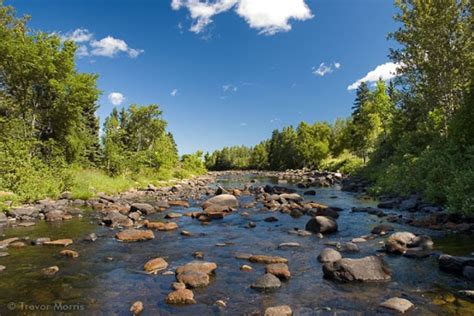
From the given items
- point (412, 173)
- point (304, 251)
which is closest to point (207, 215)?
point (304, 251)

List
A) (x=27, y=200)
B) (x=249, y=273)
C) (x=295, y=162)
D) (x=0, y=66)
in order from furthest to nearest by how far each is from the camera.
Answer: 1. (x=295, y=162)
2. (x=0, y=66)
3. (x=27, y=200)
4. (x=249, y=273)

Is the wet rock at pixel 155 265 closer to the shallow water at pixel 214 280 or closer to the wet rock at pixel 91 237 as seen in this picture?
the shallow water at pixel 214 280

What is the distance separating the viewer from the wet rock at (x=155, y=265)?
10.1m

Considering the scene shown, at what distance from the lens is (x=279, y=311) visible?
276 inches

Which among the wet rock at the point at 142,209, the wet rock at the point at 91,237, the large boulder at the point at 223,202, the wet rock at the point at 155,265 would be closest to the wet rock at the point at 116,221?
the wet rock at the point at 91,237

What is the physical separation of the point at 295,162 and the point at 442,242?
9737cm

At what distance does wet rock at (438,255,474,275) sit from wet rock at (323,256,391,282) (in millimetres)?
1625

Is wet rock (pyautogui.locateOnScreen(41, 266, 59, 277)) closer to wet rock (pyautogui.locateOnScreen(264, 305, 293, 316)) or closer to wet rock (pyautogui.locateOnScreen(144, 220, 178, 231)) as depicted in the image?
wet rock (pyautogui.locateOnScreen(264, 305, 293, 316))

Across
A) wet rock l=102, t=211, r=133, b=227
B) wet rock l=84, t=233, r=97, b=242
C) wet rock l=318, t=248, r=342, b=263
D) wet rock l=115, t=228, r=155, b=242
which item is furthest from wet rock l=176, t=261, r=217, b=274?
wet rock l=102, t=211, r=133, b=227

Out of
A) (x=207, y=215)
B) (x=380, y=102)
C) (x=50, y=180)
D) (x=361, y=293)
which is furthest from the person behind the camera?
(x=380, y=102)

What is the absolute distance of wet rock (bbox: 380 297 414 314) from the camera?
7121 millimetres

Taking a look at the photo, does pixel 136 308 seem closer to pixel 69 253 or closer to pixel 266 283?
pixel 266 283

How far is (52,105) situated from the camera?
102ft

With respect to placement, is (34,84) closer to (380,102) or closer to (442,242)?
(442,242)
